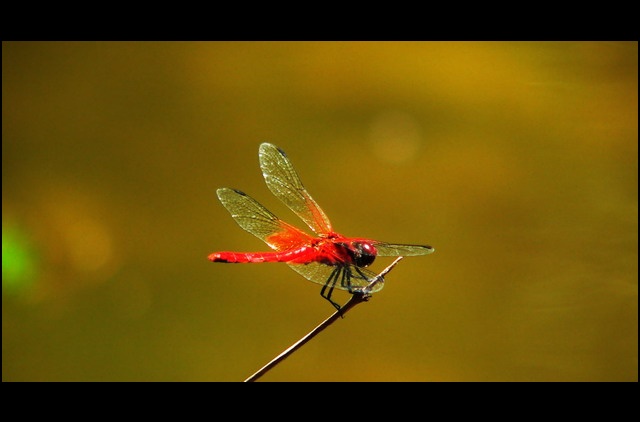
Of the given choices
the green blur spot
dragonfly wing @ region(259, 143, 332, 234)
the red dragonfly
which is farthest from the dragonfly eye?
the green blur spot

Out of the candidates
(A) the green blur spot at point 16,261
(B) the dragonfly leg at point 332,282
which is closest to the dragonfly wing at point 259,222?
(B) the dragonfly leg at point 332,282

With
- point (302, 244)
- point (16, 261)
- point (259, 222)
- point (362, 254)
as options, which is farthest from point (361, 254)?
point (16, 261)

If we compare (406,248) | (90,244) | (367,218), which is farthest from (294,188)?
(90,244)

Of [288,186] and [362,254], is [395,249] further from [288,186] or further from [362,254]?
[288,186]

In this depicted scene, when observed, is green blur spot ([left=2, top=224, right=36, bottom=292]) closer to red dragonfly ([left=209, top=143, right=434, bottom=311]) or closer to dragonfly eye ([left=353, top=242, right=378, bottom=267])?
red dragonfly ([left=209, top=143, right=434, bottom=311])

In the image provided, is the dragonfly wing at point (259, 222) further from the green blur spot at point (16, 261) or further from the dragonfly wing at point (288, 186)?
the green blur spot at point (16, 261)

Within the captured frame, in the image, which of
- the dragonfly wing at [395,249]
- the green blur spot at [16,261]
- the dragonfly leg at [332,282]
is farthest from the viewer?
the green blur spot at [16,261]

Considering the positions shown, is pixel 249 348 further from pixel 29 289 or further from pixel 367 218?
pixel 29 289
